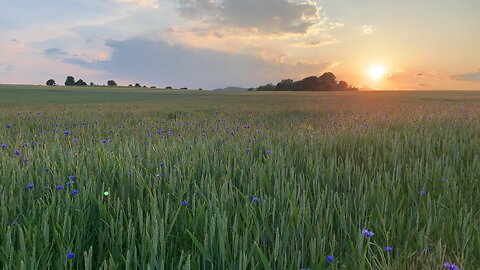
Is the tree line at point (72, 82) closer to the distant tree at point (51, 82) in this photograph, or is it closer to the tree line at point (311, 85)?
the distant tree at point (51, 82)

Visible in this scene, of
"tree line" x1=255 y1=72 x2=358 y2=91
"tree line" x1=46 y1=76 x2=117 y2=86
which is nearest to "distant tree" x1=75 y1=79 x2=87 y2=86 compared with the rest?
"tree line" x1=46 y1=76 x2=117 y2=86

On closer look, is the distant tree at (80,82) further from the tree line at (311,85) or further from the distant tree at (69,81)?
the tree line at (311,85)

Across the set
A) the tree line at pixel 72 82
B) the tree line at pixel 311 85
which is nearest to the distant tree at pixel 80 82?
the tree line at pixel 72 82

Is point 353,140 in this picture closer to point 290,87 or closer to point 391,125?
point 391,125

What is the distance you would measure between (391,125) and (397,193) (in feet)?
15.8

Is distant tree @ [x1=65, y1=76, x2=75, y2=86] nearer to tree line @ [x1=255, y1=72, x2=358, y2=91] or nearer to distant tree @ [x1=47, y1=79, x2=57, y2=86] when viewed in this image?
distant tree @ [x1=47, y1=79, x2=57, y2=86]

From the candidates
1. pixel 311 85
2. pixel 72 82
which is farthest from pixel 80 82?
pixel 311 85

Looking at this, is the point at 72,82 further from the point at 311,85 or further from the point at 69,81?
the point at 311,85

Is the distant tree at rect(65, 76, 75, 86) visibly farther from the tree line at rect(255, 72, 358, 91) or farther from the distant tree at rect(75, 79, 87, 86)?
the tree line at rect(255, 72, 358, 91)

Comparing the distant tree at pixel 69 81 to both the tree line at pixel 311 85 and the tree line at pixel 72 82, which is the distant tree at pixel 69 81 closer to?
the tree line at pixel 72 82

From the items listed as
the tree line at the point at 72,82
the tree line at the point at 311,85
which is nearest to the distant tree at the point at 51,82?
the tree line at the point at 72,82

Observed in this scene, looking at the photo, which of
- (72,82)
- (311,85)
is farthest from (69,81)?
(311,85)

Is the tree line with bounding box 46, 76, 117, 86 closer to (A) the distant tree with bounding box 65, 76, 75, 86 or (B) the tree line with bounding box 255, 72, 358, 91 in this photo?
(A) the distant tree with bounding box 65, 76, 75, 86

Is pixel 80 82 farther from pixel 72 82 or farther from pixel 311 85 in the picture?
pixel 311 85
